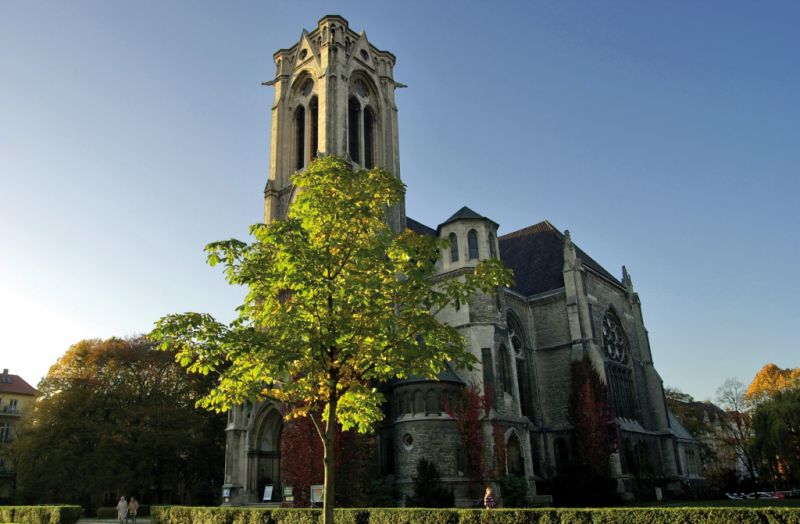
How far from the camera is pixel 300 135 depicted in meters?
39.3

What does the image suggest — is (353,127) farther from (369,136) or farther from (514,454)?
(514,454)

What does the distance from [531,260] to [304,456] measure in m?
20.6

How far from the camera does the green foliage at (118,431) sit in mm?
35469

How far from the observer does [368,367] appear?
41.8ft

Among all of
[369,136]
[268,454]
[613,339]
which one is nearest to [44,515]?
[268,454]

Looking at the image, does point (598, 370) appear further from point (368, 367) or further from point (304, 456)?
point (368, 367)

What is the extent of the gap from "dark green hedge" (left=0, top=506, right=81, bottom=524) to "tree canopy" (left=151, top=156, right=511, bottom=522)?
1587 cm

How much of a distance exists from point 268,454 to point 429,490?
960cm

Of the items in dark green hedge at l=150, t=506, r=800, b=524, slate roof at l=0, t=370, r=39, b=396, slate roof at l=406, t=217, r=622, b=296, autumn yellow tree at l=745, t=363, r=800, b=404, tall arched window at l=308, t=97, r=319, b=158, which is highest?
tall arched window at l=308, t=97, r=319, b=158

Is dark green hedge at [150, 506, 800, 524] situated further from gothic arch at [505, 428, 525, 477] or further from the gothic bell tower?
the gothic bell tower

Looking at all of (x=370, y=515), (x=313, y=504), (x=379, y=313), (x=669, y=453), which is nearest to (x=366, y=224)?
(x=379, y=313)

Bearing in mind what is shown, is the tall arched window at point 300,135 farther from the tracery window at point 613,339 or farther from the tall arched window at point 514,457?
the tracery window at point 613,339

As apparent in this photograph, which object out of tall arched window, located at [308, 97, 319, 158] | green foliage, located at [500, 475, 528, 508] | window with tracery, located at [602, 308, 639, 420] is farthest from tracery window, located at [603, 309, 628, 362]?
tall arched window, located at [308, 97, 319, 158]

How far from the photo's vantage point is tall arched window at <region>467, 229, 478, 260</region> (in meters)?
31.3
